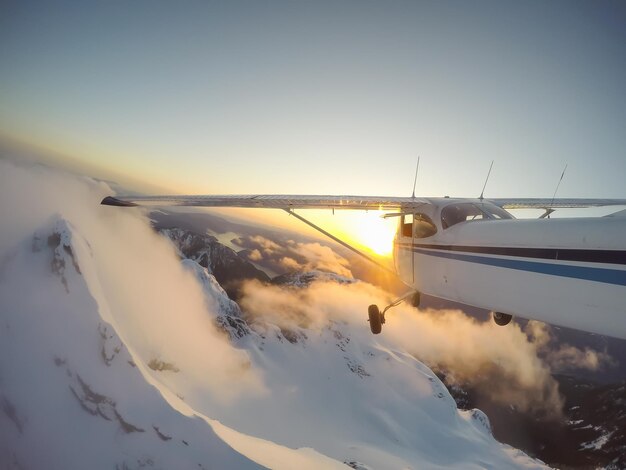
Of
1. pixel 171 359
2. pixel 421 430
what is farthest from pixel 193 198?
pixel 421 430

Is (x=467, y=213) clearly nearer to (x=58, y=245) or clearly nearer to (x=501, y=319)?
(x=501, y=319)

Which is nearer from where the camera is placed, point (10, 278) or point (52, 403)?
point (10, 278)

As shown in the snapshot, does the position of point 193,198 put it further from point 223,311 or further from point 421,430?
point 421,430

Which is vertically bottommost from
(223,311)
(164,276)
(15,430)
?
(15,430)

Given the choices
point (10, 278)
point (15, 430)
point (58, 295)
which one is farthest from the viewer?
point (15, 430)

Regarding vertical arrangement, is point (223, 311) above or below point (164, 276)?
below

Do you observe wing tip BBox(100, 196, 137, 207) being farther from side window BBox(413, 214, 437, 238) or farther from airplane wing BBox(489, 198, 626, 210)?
airplane wing BBox(489, 198, 626, 210)

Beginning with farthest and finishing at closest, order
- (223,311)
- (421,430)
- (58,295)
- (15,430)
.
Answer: (223,311) < (421,430) < (15,430) < (58,295)
